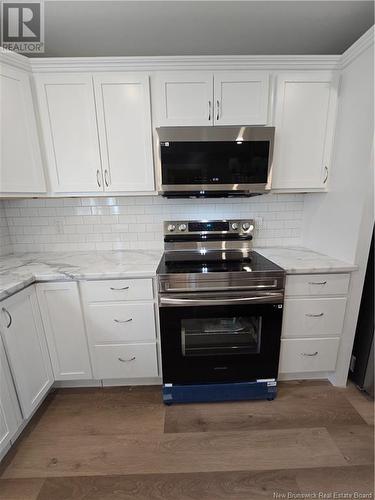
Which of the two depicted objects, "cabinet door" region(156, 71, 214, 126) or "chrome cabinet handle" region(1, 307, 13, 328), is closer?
"chrome cabinet handle" region(1, 307, 13, 328)

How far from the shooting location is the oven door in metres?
1.49

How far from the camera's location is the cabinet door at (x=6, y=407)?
123cm

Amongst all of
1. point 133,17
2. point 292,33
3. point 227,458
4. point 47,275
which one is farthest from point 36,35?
point 227,458

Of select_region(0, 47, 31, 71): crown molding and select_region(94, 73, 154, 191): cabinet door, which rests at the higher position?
select_region(0, 47, 31, 71): crown molding

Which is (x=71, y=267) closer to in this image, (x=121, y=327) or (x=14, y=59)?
(x=121, y=327)

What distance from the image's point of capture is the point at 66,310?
1560 mm

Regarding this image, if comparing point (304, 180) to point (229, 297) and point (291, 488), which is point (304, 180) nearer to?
point (229, 297)

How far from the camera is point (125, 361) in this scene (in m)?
1.67

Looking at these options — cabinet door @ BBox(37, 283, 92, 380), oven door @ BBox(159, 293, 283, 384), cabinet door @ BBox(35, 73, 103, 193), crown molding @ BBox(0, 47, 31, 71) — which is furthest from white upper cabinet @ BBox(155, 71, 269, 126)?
cabinet door @ BBox(37, 283, 92, 380)

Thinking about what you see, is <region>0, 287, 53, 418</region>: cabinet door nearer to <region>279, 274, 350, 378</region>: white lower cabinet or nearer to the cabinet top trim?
the cabinet top trim

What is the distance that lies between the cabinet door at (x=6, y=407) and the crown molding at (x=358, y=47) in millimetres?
2676

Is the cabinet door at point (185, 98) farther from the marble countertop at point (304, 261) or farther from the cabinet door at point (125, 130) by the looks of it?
the marble countertop at point (304, 261)

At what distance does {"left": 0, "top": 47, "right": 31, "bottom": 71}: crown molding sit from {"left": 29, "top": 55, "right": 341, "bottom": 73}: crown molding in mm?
36

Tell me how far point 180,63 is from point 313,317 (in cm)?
197
